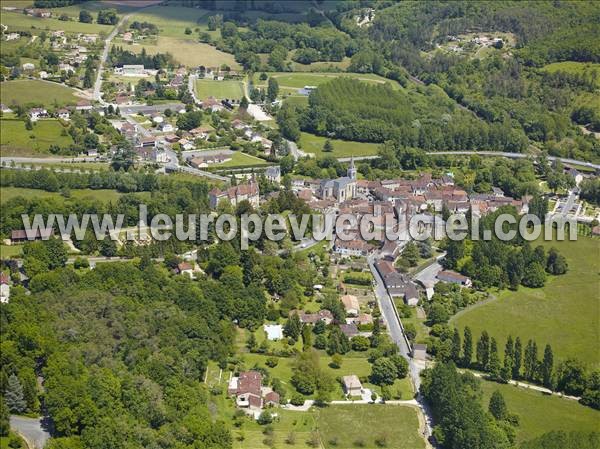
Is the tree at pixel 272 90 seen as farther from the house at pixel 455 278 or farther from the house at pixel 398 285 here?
the house at pixel 455 278

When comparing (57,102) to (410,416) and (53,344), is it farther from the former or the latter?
(410,416)

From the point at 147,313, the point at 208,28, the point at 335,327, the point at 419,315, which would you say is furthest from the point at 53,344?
the point at 208,28

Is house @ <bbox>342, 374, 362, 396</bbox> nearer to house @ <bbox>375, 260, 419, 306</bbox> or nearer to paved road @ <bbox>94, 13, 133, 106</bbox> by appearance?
house @ <bbox>375, 260, 419, 306</bbox>

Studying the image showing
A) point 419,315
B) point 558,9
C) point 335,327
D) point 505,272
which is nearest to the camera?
point 335,327

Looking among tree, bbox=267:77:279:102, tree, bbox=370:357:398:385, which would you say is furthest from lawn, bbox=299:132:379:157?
tree, bbox=370:357:398:385

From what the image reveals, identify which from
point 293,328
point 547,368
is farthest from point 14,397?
point 547,368
